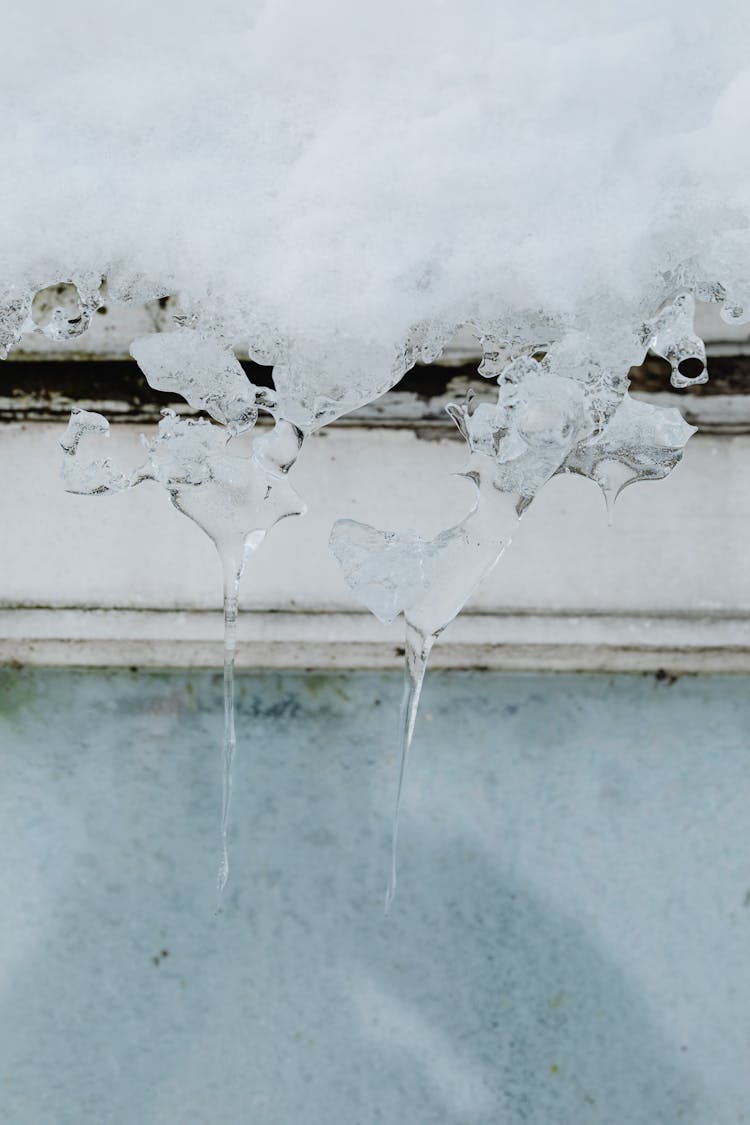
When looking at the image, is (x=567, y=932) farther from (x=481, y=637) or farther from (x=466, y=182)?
(x=466, y=182)

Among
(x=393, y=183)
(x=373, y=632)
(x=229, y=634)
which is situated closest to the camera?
(x=393, y=183)

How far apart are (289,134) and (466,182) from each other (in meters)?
0.17

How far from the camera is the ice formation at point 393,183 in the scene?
70 centimetres

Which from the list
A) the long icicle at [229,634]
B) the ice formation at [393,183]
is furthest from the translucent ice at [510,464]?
the long icicle at [229,634]

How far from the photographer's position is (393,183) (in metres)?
0.70

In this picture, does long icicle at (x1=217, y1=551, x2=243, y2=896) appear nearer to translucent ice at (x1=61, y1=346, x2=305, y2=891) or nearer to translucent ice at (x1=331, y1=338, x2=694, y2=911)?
translucent ice at (x1=61, y1=346, x2=305, y2=891)

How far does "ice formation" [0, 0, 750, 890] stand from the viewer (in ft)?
2.30

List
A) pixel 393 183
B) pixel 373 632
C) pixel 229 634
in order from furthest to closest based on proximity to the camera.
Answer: pixel 373 632
pixel 229 634
pixel 393 183

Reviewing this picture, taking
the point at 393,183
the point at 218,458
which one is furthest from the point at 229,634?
the point at 393,183

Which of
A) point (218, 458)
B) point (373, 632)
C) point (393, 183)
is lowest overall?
point (373, 632)

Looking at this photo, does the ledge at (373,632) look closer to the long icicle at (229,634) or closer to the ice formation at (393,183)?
the long icicle at (229,634)

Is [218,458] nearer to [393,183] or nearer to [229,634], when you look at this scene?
[229,634]

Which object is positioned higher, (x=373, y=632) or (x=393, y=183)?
(x=393, y=183)

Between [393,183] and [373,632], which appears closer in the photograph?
[393,183]
